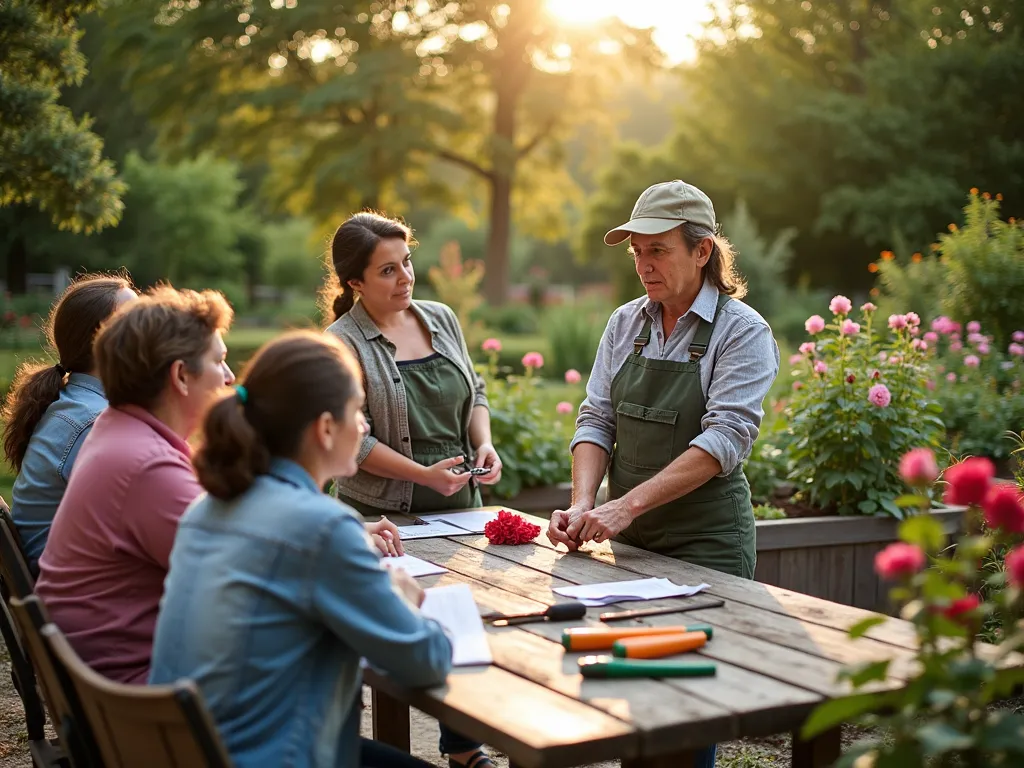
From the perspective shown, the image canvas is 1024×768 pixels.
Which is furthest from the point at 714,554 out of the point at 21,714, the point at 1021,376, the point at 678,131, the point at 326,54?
the point at 678,131

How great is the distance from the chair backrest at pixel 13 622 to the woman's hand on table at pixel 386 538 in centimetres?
94

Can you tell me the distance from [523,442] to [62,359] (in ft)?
10.0

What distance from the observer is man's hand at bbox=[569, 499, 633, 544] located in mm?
3191

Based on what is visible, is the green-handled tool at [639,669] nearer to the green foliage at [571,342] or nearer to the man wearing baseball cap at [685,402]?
the man wearing baseball cap at [685,402]

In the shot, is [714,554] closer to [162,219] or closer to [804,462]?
[804,462]

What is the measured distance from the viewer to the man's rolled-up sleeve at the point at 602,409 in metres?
3.67

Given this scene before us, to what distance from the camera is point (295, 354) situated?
208 centimetres

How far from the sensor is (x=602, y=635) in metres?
2.38

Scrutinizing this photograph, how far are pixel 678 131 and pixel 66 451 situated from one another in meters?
26.2

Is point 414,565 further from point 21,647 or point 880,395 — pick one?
point 880,395

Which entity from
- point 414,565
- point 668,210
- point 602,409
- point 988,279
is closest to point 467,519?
point 602,409

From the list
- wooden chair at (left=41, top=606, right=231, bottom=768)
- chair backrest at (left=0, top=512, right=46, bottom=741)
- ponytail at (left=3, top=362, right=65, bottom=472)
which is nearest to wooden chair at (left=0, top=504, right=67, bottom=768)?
chair backrest at (left=0, top=512, right=46, bottom=741)

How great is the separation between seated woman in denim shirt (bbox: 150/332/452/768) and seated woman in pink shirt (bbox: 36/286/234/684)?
0.33 metres

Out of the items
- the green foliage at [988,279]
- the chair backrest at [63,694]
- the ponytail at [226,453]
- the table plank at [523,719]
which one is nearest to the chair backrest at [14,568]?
the chair backrest at [63,694]
